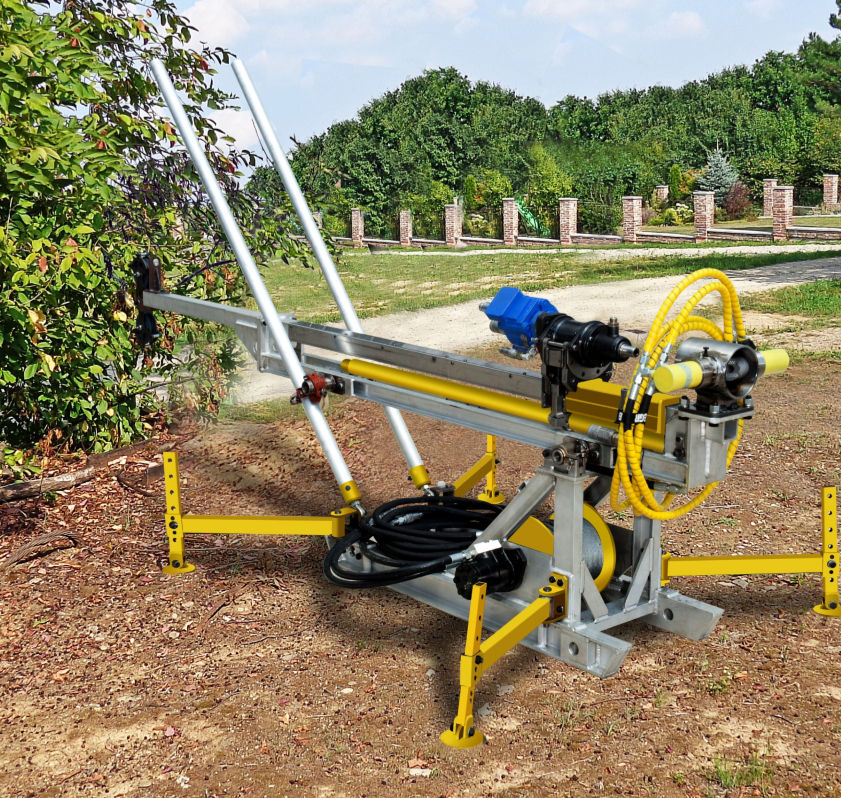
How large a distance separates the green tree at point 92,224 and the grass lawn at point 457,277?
7.13 m

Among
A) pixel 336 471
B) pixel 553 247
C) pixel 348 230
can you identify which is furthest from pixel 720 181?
pixel 336 471

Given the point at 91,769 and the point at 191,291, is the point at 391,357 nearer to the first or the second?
the point at 91,769

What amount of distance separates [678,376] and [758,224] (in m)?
30.1

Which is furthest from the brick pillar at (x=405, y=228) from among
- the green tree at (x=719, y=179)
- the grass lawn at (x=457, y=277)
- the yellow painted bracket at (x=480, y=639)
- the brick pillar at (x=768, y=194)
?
the yellow painted bracket at (x=480, y=639)

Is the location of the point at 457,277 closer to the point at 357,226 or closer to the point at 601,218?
the point at 601,218

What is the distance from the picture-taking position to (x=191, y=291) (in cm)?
846

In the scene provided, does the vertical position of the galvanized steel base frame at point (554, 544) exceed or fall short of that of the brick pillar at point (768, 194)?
it falls short

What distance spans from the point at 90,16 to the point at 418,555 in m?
5.09

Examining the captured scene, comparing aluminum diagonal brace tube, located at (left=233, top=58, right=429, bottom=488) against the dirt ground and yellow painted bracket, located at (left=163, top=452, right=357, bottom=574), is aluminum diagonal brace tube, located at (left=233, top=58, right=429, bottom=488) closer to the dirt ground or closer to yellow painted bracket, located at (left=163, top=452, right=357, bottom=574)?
yellow painted bracket, located at (left=163, top=452, right=357, bottom=574)

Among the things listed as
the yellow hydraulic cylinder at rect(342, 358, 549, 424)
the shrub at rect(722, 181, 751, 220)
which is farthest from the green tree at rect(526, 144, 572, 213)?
the yellow hydraulic cylinder at rect(342, 358, 549, 424)

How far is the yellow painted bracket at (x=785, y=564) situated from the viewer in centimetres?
450

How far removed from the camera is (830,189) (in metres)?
32.5

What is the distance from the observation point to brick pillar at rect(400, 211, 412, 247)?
3494 centimetres

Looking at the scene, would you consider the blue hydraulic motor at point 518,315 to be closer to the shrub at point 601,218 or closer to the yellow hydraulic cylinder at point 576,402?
the yellow hydraulic cylinder at point 576,402
